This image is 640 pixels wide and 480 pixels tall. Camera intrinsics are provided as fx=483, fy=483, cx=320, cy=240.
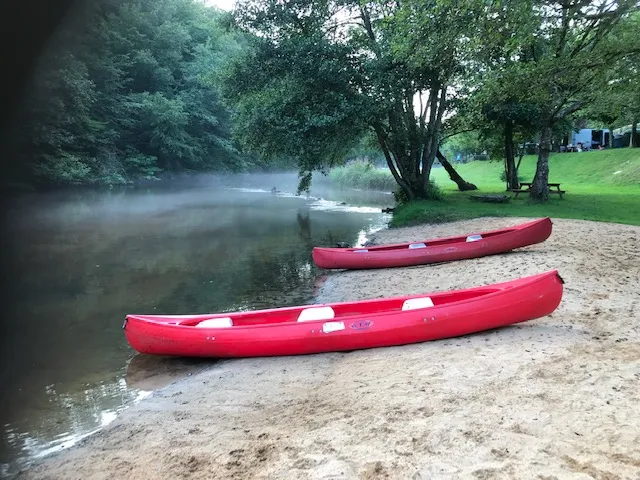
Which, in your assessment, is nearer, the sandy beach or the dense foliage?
the sandy beach

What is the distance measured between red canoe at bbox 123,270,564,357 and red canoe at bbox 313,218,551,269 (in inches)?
172

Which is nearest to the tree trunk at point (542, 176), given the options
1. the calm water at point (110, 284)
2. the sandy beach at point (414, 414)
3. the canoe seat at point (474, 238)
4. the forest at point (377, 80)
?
the forest at point (377, 80)

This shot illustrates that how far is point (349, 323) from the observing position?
589 centimetres

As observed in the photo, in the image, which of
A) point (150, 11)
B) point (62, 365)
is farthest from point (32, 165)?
point (62, 365)

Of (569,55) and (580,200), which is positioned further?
(580,200)

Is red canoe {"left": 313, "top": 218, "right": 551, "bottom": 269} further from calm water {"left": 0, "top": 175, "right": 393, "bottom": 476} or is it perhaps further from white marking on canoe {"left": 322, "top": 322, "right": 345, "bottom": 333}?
white marking on canoe {"left": 322, "top": 322, "right": 345, "bottom": 333}

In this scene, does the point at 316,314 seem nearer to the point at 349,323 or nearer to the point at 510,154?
the point at 349,323

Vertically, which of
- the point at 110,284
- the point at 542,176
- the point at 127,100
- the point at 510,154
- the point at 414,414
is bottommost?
the point at 110,284

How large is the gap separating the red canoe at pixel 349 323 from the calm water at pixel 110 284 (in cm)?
48

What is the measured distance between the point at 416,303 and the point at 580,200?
1494 centimetres

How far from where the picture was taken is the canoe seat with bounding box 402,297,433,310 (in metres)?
→ 6.01

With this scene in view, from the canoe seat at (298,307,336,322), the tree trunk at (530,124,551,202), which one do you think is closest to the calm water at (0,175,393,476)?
the canoe seat at (298,307,336,322)

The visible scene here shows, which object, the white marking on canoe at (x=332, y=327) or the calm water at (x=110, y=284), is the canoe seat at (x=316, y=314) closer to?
the white marking on canoe at (x=332, y=327)

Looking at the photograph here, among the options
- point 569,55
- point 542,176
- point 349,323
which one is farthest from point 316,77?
point 349,323
